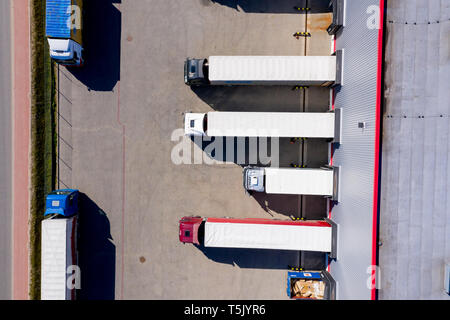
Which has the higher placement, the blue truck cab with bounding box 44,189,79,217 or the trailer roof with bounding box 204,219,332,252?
the blue truck cab with bounding box 44,189,79,217

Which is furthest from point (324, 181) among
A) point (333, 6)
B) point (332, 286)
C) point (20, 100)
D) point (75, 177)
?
point (20, 100)

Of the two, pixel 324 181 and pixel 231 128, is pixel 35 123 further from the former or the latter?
pixel 324 181

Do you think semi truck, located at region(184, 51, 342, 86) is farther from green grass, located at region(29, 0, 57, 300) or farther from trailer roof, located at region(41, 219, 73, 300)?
trailer roof, located at region(41, 219, 73, 300)

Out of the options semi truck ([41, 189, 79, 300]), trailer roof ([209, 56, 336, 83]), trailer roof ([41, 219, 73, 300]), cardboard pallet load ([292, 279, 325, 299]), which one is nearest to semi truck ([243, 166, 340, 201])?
trailer roof ([209, 56, 336, 83])

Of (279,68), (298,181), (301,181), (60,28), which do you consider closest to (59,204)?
(60,28)

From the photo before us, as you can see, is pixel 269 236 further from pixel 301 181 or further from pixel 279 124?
pixel 279 124
